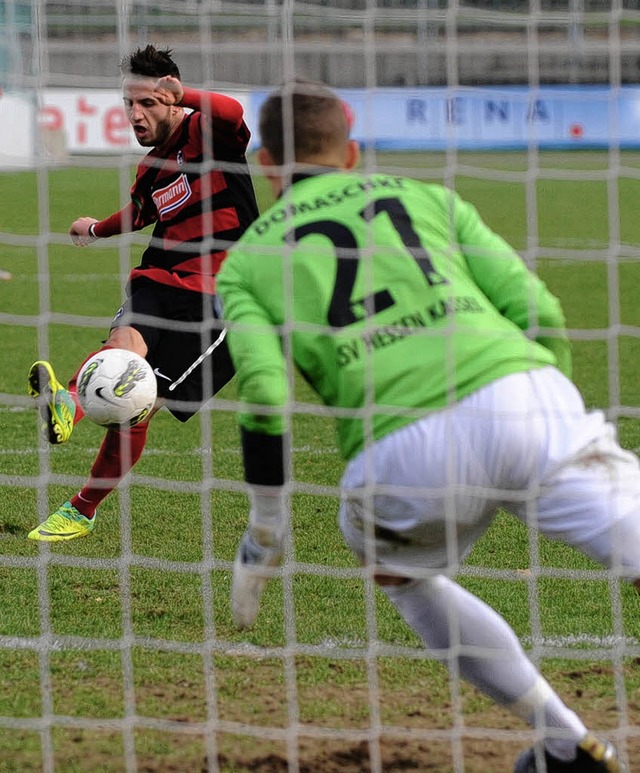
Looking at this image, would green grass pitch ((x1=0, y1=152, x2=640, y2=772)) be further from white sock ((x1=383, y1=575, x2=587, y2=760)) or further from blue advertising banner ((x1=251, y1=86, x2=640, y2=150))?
blue advertising banner ((x1=251, y1=86, x2=640, y2=150))

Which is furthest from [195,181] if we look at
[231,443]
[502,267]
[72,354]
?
[72,354]

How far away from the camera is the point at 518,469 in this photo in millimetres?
2797

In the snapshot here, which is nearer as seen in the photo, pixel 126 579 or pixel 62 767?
pixel 62 767

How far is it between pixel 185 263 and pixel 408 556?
251 cm

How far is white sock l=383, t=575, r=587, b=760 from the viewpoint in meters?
3.08

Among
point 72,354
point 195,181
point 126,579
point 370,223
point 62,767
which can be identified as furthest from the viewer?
point 72,354

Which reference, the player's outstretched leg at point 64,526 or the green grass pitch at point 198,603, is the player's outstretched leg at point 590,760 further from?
the player's outstretched leg at point 64,526

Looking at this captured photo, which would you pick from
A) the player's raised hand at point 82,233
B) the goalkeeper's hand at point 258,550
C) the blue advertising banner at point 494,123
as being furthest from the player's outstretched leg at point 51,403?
the blue advertising banner at point 494,123

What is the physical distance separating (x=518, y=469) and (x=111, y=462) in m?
2.52

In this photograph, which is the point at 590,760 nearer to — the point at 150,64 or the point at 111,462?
the point at 111,462

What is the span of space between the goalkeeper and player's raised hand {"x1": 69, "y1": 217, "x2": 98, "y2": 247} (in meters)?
2.26

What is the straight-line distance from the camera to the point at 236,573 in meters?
2.98

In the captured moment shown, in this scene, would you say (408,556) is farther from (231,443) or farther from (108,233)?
(231,443)

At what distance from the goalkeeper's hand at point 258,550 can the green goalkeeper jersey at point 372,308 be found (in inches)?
6.9
